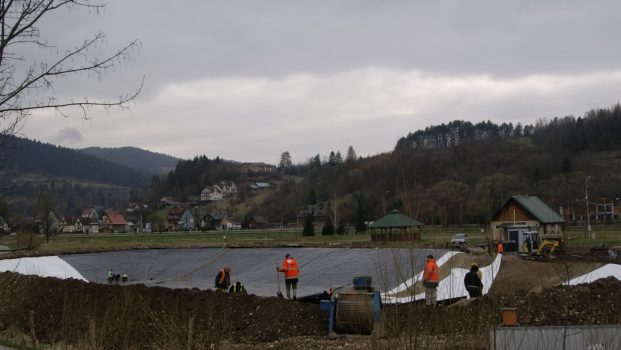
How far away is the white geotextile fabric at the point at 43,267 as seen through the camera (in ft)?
91.9

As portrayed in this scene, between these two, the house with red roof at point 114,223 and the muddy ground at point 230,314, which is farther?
the house with red roof at point 114,223

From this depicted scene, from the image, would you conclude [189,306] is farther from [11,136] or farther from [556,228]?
[556,228]

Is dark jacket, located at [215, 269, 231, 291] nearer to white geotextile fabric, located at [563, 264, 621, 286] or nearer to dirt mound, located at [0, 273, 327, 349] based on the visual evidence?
dirt mound, located at [0, 273, 327, 349]

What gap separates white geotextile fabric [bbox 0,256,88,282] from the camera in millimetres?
28000

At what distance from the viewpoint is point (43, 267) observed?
96.5 feet

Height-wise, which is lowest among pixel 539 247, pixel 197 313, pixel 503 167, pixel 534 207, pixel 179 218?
pixel 197 313

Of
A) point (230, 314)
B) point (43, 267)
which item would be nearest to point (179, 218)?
point (43, 267)

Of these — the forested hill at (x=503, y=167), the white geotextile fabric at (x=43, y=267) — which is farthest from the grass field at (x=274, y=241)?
the forested hill at (x=503, y=167)

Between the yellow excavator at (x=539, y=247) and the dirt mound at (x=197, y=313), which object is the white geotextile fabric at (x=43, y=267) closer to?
the dirt mound at (x=197, y=313)

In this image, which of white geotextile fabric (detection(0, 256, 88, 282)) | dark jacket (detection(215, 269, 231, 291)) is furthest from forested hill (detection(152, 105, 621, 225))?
dark jacket (detection(215, 269, 231, 291))

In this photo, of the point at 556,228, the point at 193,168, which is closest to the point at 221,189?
the point at 193,168

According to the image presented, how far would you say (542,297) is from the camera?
14.0 metres

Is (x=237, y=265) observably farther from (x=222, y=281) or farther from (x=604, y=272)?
(x=604, y=272)

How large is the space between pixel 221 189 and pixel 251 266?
→ 149 meters
